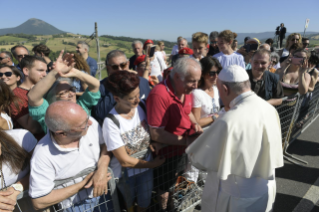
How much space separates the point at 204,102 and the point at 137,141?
115 cm

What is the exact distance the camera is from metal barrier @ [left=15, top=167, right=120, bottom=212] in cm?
167

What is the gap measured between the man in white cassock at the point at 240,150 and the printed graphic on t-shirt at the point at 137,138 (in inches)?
22.3

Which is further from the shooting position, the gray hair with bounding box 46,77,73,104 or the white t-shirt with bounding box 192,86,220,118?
the white t-shirt with bounding box 192,86,220,118

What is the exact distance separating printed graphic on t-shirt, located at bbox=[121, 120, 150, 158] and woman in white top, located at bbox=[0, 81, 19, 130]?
129cm

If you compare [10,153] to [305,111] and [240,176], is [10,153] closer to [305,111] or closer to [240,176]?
[240,176]

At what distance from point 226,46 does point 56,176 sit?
13.8 feet

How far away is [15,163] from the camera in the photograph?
166 centimetres

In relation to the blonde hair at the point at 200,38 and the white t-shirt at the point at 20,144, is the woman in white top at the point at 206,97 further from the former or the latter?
the white t-shirt at the point at 20,144

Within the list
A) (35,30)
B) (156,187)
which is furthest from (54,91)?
(35,30)

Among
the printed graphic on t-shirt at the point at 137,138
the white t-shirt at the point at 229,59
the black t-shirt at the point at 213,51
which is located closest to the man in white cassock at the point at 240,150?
the printed graphic on t-shirt at the point at 137,138

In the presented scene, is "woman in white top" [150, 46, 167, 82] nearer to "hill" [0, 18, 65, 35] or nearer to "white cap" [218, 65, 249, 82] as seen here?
"white cap" [218, 65, 249, 82]

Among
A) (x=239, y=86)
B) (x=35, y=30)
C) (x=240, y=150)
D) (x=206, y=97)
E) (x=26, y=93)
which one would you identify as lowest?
(x=240, y=150)

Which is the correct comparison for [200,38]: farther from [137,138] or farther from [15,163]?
[15,163]

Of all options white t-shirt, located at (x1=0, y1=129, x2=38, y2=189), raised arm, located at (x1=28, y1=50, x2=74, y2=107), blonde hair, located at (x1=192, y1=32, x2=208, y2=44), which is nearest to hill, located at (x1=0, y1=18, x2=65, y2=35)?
blonde hair, located at (x1=192, y1=32, x2=208, y2=44)
